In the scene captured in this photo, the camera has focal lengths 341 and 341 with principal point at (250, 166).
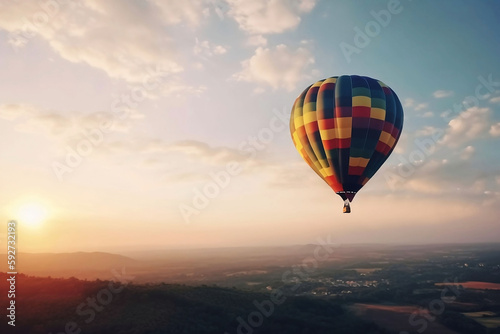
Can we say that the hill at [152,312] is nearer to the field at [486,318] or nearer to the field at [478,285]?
the field at [486,318]

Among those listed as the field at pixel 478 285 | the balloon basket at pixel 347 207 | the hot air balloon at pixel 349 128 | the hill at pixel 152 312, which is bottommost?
the field at pixel 478 285

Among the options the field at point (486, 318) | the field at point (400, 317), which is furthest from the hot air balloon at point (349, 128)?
the field at point (486, 318)

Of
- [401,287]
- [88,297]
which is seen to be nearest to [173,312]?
[88,297]

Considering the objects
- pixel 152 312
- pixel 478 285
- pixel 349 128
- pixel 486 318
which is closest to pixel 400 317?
pixel 486 318

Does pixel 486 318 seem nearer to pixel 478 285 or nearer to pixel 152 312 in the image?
pixel 478 285

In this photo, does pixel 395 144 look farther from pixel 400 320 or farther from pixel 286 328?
pixel 400 320

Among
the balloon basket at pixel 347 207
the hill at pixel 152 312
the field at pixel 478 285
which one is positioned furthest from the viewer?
the field at pixel 478 285

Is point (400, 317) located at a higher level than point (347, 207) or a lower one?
lower

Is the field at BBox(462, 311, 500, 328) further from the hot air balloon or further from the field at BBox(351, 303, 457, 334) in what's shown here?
the hot air balloon

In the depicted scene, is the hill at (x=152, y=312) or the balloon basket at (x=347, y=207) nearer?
the balloon basket at (x=347, y=207)
